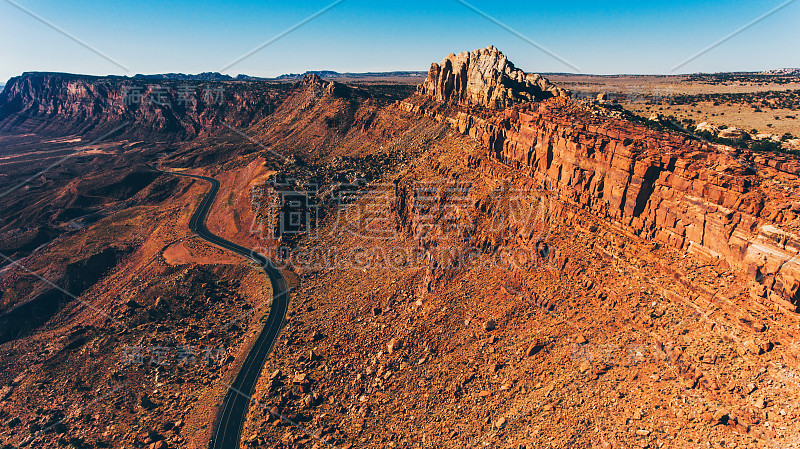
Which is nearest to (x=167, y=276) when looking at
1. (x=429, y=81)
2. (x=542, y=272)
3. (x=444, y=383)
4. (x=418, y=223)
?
(x=418, y=223)

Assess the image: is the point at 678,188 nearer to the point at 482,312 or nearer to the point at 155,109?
the point at 482,312

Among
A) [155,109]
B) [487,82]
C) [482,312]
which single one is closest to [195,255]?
[482,312]

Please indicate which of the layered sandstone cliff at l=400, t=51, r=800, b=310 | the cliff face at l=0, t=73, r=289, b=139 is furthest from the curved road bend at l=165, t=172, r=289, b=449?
the cliff face at l=0, t=73, r=289, b=139

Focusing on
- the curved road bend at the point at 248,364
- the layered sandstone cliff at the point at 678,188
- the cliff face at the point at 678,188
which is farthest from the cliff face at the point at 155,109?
the cliff face at the point at 678,188

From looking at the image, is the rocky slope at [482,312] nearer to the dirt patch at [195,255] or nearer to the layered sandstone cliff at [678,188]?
the layered sandstone cliff at [678,188]

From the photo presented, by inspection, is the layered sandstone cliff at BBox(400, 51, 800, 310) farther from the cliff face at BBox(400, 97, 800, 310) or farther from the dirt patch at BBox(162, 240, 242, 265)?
the dirt patch at BBox(162, 240, 242, 265)

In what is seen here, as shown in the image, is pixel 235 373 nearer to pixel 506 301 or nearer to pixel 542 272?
pixel 506 301
